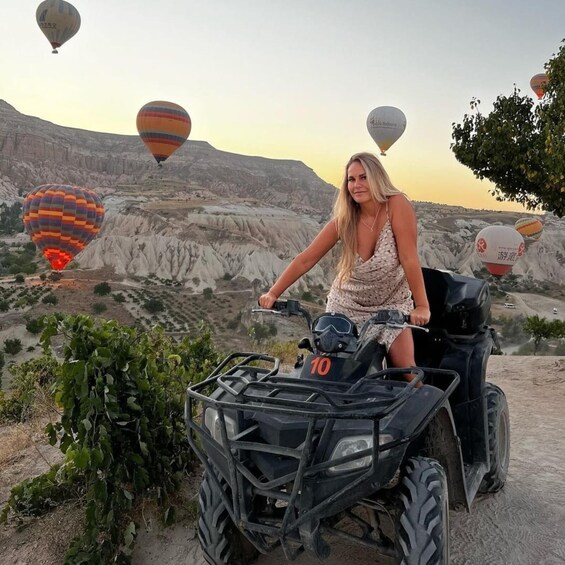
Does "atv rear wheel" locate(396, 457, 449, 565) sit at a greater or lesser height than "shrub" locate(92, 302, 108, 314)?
greater

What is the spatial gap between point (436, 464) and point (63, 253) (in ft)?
143

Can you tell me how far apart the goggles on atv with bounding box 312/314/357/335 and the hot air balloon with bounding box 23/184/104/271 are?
4000 centimetres

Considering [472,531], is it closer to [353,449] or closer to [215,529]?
[215,529]

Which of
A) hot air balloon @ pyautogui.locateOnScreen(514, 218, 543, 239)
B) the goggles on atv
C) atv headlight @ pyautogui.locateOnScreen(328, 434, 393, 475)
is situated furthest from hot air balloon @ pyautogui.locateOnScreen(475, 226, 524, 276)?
atv headlight @ pyautogui.locateOnScreen(328, 434, 393, 475)

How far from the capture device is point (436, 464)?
2643 mm

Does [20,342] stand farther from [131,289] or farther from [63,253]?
[131,289]

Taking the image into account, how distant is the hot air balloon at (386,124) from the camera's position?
33.3 meters

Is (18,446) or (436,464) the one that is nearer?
(436,464)

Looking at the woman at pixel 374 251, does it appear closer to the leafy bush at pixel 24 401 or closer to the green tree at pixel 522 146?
the leafy bush at pixel 24 401

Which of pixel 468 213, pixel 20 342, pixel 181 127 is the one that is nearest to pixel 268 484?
pixel 20 342

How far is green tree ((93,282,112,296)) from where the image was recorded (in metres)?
64.1

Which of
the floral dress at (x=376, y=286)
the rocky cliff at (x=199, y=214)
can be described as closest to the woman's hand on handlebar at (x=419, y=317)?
the floral dress at (x=376, y=286)

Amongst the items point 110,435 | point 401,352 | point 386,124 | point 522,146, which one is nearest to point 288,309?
point 401,352

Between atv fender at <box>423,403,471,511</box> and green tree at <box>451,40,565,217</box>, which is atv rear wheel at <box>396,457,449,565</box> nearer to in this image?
atv fender at <box>423,403,471,511</box>
